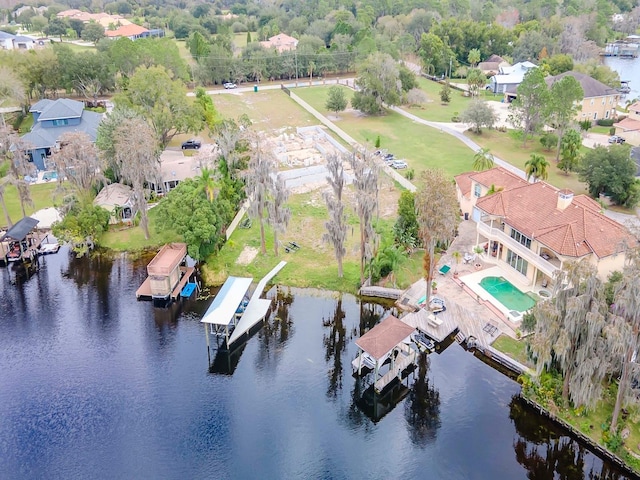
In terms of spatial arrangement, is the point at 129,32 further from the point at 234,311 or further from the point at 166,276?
the point at 234,311

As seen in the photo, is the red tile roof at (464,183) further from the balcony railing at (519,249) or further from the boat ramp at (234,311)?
the boat ramp at (234,311)

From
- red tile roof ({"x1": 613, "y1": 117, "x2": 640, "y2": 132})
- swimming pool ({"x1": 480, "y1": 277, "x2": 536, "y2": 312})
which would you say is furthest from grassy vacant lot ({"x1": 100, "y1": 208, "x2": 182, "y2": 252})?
red tile roof ({"x1": 613, "y1": 117, "x2": 640, "y2": 132})

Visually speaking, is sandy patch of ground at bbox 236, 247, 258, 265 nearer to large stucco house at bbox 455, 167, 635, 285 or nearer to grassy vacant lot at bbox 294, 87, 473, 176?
large stucco house at bbox 455, 167, 635, 285

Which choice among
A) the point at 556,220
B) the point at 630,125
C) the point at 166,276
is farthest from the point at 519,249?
the point at 630,125

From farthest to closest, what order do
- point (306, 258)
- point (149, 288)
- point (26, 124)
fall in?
point (26, 124) < point (306, 258) < point (149, 288)

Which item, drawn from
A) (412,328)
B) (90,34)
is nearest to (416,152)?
(412,328)

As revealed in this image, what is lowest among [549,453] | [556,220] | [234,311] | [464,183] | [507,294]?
[549,453]
